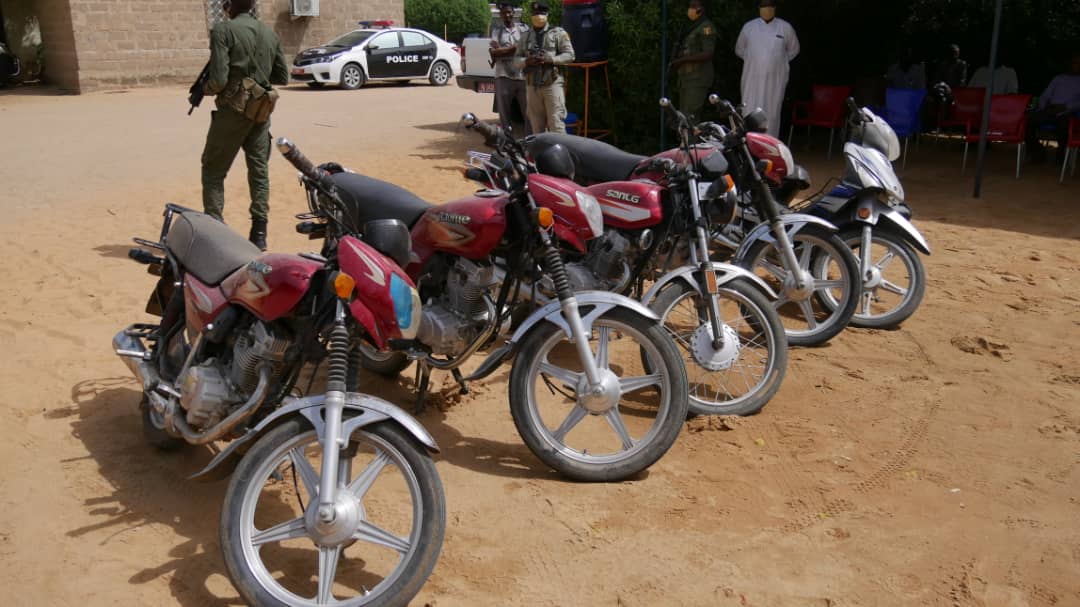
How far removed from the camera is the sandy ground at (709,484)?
3.24 m

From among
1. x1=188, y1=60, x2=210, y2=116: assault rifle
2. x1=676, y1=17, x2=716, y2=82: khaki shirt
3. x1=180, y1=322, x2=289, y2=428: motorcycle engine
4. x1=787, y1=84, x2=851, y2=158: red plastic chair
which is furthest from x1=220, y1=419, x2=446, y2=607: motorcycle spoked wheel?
x1=787, y1=84, x2=851, y2=158: red plastic chair

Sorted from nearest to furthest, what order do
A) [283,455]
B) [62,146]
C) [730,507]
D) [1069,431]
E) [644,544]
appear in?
[283,455] < [644,544] < [730,507] < [1069,431] < [62,146]

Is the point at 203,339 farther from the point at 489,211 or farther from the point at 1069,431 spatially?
the point at 1069,431

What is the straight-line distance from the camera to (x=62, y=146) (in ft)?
39.2

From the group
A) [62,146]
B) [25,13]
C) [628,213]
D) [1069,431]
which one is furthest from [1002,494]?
[25,13]

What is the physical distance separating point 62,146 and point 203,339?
31.9 ft

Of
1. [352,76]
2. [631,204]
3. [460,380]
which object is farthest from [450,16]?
[460,380]

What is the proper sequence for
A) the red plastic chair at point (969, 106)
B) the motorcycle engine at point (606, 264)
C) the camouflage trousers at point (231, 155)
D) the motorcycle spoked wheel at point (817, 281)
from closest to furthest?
the motorcycle engine at point (606, 264) < the motorcycle spoked wheel at point (817, 281) < the camouflage trousers at point (231, 155) < the red plastic chair at point (969, 106)

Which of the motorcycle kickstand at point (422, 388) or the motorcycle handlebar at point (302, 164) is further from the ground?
the motorcycle handlebar at point (302, 164)

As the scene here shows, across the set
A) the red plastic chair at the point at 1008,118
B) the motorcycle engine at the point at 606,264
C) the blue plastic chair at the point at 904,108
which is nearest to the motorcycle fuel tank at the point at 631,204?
the motorcycle engine at the point at 606,264

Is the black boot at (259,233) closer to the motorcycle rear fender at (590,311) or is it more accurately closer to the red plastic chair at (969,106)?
the motorcycle rear fender at (590,311)

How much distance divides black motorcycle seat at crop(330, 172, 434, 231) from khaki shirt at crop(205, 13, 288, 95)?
2.33 meters

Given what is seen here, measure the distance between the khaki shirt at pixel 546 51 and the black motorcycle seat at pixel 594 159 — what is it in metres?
4.36

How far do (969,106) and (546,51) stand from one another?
16.2 feet
